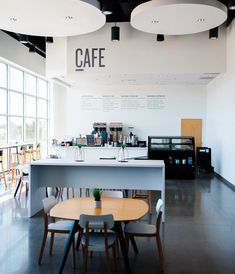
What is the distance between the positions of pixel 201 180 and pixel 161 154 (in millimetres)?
1427

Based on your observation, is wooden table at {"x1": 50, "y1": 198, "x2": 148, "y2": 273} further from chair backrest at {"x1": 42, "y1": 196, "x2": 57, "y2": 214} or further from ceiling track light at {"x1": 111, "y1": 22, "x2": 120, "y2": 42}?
ceiling track light at {"x1": 111, "y1": 22, "x2": 120, "y2": 42}

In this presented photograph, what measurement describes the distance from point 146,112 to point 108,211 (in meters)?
8.95

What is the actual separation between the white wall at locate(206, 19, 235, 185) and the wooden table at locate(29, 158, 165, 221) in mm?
3424

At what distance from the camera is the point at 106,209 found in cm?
353

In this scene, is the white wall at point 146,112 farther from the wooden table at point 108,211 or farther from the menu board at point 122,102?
the wooden table at point 108,211

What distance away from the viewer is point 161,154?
963 cm

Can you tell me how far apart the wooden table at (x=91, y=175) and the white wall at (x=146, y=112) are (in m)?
6.46

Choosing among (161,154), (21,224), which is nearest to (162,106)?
(161,154)

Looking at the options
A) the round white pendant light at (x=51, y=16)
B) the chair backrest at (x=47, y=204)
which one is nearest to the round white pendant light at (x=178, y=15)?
the round white pendant light at (x=51, y=16)

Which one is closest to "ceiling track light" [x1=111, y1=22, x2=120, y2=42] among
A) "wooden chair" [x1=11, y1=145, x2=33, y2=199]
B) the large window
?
"wooden chair" [x1=11, y1=145, x2=33, y2=199]

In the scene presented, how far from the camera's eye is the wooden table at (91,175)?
553 centimetres

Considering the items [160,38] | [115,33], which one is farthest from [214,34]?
[115,33]

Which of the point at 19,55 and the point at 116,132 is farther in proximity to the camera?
the point at 116,132

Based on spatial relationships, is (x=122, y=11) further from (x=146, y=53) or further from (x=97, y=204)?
(x=97, y=204)
